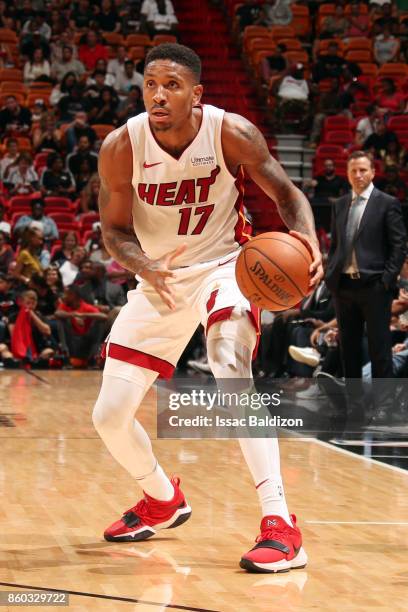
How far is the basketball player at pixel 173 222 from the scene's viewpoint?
4.54 metres

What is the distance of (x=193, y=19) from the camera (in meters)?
19.5

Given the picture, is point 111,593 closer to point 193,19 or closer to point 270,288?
point 270,288

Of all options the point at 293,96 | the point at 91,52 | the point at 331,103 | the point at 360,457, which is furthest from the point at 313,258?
the point at 91,52

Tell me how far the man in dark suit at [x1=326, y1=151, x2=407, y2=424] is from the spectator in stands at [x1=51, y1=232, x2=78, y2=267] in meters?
6.27

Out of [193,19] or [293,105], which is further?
[193,19]

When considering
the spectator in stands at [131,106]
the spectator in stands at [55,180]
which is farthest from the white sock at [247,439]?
the spectator in stands at [131,106]

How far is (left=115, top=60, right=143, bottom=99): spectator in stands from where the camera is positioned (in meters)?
17.6

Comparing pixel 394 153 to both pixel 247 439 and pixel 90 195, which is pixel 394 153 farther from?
pixel 247 439

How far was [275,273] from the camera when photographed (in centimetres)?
431

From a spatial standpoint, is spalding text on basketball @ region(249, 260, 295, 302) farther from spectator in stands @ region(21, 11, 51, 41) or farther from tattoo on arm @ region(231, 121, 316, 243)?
spectator in stands @ region(21, 11, 51, 41)

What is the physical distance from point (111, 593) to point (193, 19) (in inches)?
656

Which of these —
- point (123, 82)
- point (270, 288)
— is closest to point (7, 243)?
point (123, 82)

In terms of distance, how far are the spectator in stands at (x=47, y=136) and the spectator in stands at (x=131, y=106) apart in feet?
3.70

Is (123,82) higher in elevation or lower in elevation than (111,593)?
higher
